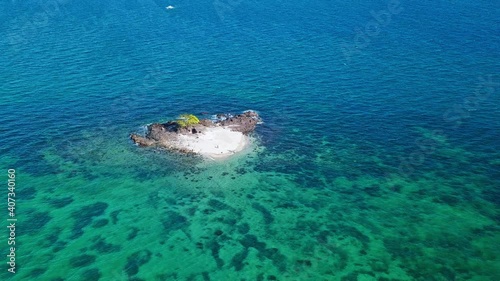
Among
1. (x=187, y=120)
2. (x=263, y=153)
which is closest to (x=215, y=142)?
(x=187, y=120)

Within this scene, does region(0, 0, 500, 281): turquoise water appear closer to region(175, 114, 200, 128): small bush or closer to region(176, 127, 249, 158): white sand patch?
region(176, 127, 249, 158): white sand patch

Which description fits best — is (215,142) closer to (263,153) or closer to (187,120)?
(187,120)

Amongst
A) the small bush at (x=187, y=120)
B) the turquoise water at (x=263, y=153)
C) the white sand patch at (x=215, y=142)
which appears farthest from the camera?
the small bush at (x=187, y=120)

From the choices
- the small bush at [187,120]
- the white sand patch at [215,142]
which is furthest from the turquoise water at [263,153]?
the small bush at [187,120]

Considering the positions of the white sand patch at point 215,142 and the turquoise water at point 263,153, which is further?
the white sand patch at point 215,142

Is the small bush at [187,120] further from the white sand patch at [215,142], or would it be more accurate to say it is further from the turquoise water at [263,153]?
the turquoise water at [263,153]

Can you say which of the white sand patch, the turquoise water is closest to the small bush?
the white sand patch

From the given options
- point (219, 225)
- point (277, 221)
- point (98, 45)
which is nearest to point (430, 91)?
point (277, 221)
